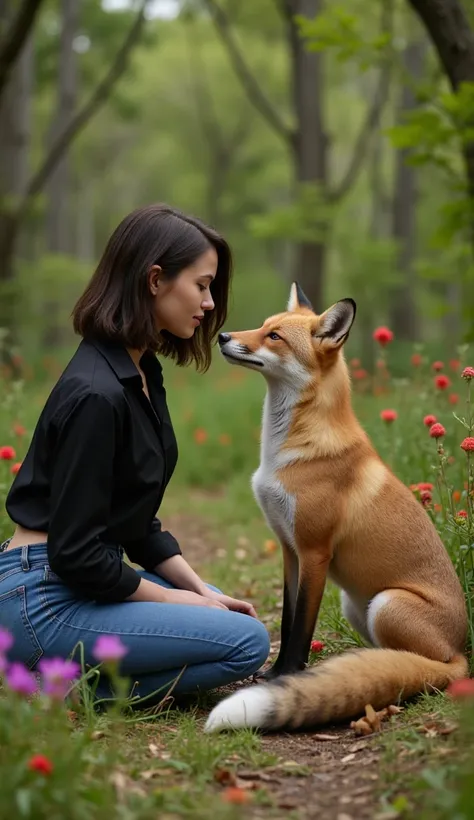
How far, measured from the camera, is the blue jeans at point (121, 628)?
3508 mm

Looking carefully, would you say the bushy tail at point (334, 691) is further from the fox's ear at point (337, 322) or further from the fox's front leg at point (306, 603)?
the fox's ear at point (337, 322)

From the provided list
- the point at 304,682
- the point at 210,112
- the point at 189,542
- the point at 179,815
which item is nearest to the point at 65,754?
the point at 179,815

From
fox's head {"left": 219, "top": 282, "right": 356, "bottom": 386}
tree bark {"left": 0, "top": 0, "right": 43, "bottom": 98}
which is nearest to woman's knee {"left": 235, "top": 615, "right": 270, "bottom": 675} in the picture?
fox's head {"left": 219, "top": 282, "right": 356, "bottom": 386}

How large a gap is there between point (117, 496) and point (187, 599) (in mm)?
551

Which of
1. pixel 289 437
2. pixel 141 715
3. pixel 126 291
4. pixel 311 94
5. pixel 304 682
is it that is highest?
pixel 311 94

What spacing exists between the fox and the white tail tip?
11.6 inches

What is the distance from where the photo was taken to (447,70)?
6371 mm

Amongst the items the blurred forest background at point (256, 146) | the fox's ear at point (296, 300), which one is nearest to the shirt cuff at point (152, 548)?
the fox's ear at point (296, 300)

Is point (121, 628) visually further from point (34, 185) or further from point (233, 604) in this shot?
point (34, 185)

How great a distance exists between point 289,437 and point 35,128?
32.3 meters

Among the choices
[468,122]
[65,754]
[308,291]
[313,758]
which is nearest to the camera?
[65,754]

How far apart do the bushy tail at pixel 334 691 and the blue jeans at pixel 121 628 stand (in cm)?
41

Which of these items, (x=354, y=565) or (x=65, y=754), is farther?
(x=354, y=565)

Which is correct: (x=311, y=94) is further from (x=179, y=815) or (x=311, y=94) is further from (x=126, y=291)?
(x=179, y=815)
